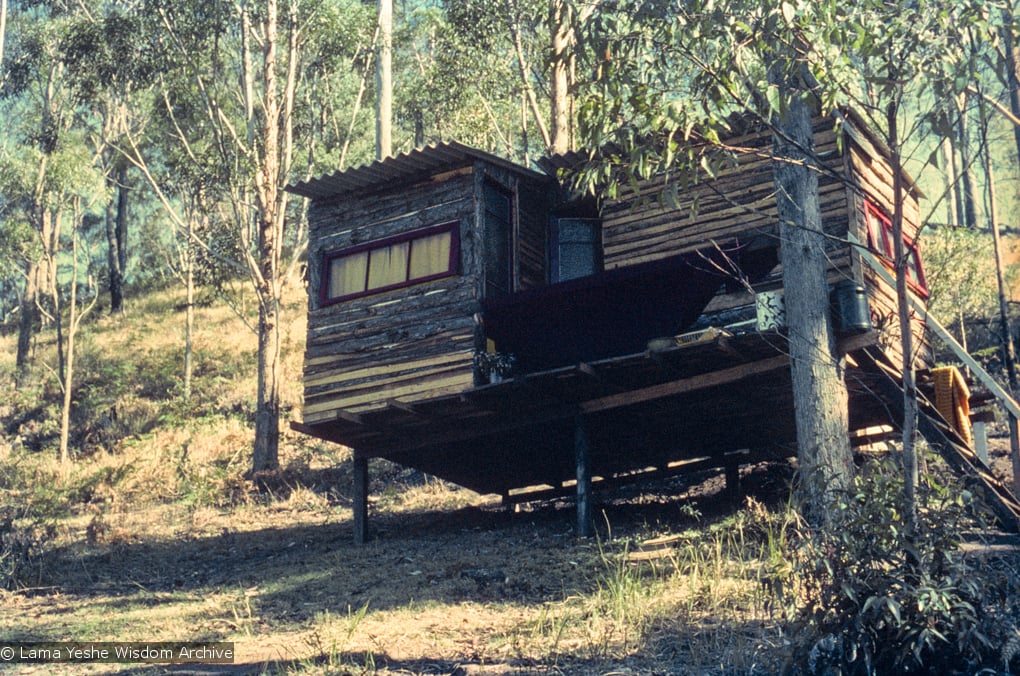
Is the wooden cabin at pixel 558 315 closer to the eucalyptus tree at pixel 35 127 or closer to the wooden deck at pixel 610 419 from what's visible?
the wooden deck at pixel 610 419

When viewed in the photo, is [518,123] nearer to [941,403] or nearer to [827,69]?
[941,403]

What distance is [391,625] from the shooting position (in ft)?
33.3

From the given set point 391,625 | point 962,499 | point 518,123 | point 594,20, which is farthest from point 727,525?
point 518,123

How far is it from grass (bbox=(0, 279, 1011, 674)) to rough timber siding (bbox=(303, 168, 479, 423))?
2.22 metres

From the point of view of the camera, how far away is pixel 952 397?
13.0 m

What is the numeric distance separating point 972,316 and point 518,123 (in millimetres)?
14706

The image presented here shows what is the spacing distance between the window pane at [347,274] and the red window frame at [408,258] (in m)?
0.03

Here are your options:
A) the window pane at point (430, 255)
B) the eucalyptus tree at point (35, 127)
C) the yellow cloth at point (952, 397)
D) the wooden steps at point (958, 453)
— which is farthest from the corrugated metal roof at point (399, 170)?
the eucalyptus tree at point (35, 127)

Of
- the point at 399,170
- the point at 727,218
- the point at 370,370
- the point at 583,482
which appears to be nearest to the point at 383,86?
the point at 399,170

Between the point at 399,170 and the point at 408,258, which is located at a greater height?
the point at 399,170

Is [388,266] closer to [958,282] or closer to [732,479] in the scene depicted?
[732,479]

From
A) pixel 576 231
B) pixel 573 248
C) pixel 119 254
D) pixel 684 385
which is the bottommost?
pixel 684 385

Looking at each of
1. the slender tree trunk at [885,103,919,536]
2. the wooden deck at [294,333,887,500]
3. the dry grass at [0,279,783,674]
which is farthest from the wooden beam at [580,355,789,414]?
the slender tree trunk at [885,103,919,536]

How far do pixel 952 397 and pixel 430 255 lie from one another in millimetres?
7182
